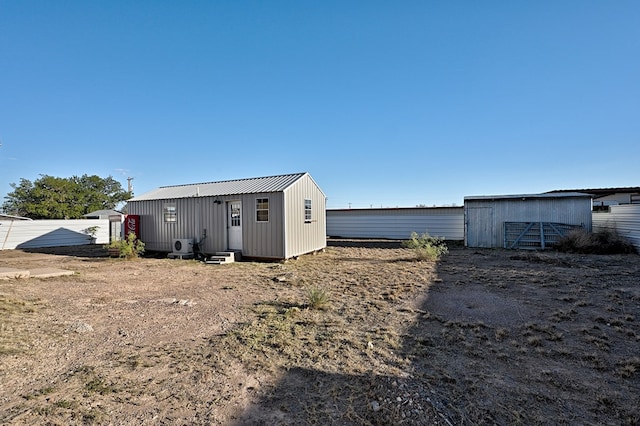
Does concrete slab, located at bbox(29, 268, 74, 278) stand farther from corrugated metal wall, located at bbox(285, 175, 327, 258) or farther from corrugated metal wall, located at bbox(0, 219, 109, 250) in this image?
corrugated metal wall, located at bbox(0, 219, 109, 250)

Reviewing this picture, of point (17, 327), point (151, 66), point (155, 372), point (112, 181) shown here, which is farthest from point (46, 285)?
point (112, 181)

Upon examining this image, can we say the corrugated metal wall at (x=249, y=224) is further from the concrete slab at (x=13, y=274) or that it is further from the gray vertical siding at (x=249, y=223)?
the concrete slab at (x=13, y=274)

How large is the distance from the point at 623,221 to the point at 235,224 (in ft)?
46.0

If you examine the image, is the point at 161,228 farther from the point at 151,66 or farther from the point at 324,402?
the point at 324,402

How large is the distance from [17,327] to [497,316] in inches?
252

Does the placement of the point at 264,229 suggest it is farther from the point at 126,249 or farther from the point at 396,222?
the point at 396,222

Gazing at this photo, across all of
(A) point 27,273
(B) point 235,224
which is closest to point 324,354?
(A) point 27,273

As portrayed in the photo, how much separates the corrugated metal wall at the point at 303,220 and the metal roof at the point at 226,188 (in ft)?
1.39

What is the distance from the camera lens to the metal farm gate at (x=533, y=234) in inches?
469

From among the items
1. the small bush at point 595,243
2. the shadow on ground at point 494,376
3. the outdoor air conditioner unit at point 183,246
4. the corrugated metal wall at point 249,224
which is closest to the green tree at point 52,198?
the corrugated metal wall at point 249,224

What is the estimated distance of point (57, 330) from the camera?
3709 millimetres

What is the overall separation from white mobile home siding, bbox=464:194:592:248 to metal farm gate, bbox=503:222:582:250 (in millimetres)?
190

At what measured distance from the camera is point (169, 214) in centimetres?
1205

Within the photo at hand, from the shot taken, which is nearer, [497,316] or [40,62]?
[497,316]
